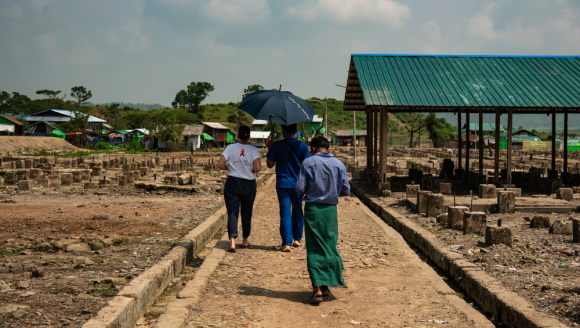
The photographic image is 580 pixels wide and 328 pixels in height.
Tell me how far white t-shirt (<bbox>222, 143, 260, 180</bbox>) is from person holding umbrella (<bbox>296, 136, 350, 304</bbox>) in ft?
5.63

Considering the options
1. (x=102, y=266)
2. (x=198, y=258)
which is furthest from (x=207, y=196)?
(x=102, y=266)

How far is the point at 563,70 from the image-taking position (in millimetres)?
16500

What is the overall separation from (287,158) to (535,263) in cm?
320

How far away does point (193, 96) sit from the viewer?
9969 cm

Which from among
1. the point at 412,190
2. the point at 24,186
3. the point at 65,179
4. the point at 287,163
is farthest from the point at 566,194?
the point at 65,179

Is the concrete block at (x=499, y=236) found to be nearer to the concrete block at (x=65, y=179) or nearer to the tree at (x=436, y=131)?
the concrete block at (x=65, y=179)

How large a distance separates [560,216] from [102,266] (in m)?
8.54

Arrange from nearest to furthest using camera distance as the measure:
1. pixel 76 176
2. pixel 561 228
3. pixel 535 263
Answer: pixel 535 263
pixel 561 228
pixel 76 176

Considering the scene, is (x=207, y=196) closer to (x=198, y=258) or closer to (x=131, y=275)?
(x=198, y=258)

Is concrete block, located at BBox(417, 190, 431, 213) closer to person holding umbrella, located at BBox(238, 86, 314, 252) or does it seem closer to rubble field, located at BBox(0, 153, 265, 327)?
person holding umbrella, located at BBox(238, 86, 314, 252)

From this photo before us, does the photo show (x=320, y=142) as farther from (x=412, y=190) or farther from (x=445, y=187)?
(x=445, y=187)

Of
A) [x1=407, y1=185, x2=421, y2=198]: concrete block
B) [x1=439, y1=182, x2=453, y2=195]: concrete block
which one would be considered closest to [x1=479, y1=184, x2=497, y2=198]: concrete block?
[x1=439, y1=182, x2=453, y2=195]: concrete block

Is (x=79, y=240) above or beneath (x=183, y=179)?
beneath

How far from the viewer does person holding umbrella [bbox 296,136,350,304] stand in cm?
459
